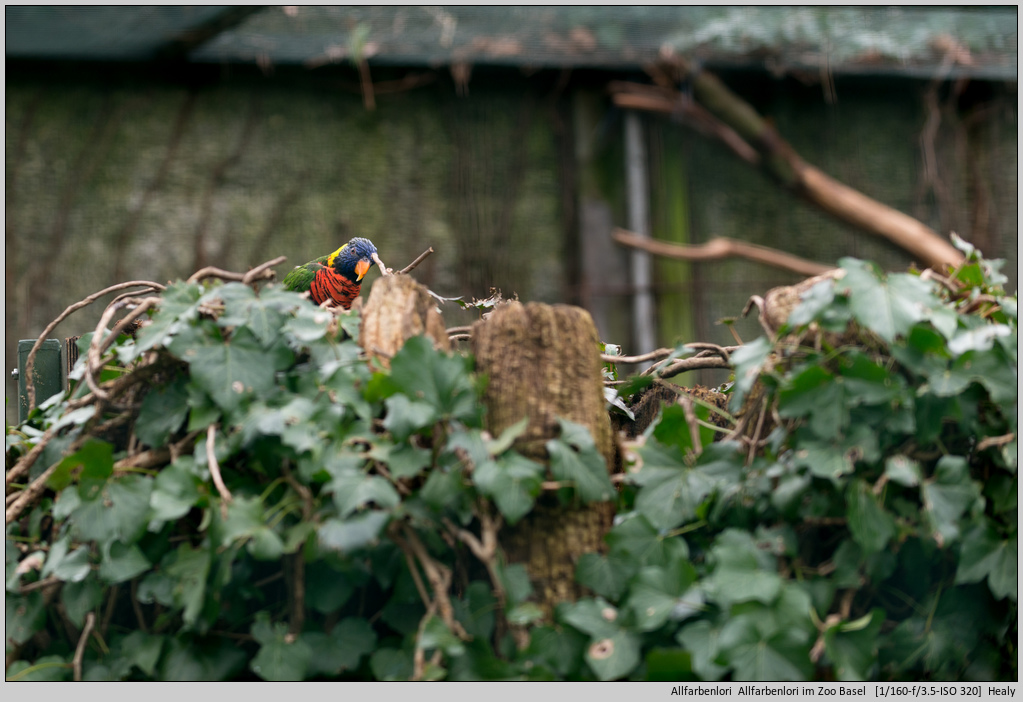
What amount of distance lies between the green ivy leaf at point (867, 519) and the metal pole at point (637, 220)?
117 inches

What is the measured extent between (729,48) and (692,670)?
328cm

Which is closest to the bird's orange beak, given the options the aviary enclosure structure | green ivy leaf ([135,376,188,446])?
the aviary enclosure structure

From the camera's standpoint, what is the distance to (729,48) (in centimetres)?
360

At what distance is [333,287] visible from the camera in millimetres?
2527

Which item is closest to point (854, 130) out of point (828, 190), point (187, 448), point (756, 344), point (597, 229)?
point (828, 190)

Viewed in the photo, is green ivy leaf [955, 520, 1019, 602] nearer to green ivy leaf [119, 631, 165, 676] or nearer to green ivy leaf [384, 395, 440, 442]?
green ivy leaf [384, 395, 440, 442]

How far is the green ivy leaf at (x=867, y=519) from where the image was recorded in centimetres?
90

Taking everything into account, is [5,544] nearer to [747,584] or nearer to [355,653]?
[355,653]

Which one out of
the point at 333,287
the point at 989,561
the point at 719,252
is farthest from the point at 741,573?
the point at 719,252

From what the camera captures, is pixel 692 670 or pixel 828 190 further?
pixel 828 190

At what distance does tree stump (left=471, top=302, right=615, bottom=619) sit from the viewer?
1.01 meters

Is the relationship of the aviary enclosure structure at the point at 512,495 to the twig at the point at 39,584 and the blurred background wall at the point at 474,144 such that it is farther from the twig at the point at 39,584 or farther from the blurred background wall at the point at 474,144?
the blurred background wall at the point at 474,144

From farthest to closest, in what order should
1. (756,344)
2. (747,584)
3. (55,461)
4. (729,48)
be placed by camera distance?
(729,48)
(55,461)
(756,344)
(747,584)

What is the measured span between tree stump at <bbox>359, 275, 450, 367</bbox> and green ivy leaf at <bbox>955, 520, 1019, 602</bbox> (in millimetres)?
705
